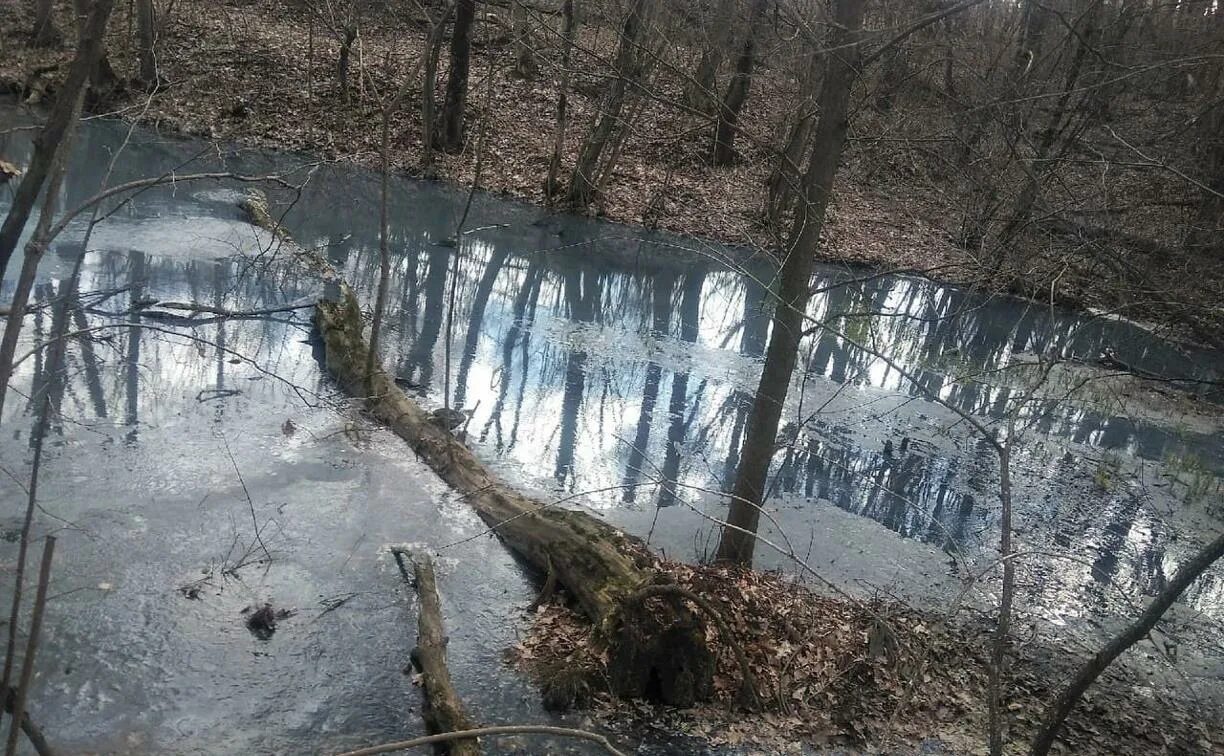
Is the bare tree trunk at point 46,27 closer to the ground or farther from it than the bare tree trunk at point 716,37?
closer to the ground

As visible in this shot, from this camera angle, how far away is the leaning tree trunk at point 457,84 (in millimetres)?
23047

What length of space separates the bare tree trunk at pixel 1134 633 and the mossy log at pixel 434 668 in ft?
9.75

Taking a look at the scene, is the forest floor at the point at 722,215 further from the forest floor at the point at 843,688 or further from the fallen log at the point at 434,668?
the fallen log at the point at 434,668

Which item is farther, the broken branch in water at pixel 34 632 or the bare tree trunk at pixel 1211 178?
the bare tree trunk at pixel 1211 178

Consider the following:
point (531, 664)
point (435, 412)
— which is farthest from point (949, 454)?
point (531, 664)

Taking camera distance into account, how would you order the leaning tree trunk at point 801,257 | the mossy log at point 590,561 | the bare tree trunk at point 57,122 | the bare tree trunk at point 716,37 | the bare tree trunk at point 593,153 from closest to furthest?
the bare tree trunk at point 57,122 < the mossy log at point 590,561 < the leaning tree trunk at point 801,257 < the bare tree trunk at point 716,37 < the bare tree trunk at point 593,153

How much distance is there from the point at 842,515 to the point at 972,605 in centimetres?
169

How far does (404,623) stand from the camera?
6.72 metres

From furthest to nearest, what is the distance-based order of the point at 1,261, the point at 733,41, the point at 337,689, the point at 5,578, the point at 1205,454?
the point at 733,41 → the point at 1205,454 → the point at 5,578 → the point at 337,689 → the point at 1,261

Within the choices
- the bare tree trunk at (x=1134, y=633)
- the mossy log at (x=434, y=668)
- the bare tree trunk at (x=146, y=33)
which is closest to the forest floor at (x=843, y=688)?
the mossy log at (x=434, y=668)

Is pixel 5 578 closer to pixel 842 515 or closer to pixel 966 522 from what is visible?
pixel 842 515

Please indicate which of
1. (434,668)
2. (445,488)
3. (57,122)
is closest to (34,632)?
(57,122)

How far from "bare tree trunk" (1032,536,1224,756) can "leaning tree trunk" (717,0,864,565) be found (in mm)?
2054

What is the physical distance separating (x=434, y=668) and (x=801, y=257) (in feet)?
12.1
